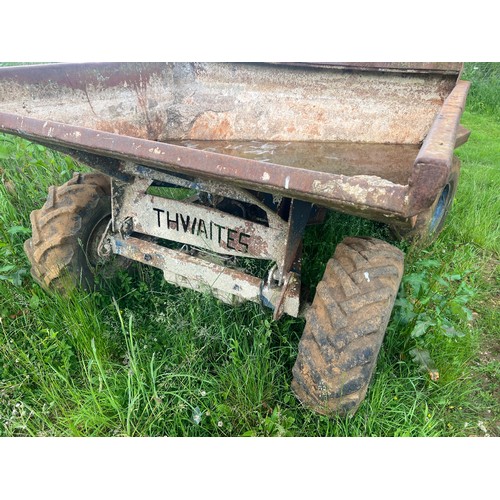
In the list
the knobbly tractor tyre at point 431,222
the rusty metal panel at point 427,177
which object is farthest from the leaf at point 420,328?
the rusty metal panel at point 427,177

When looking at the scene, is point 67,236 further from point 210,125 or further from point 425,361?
point 425,361

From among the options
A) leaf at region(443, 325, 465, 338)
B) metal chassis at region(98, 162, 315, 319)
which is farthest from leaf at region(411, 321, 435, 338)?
metal chassis at region(98, 162, 315, 319)

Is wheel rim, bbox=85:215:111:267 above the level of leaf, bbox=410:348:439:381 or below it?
above

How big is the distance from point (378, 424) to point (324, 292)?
0.69 m

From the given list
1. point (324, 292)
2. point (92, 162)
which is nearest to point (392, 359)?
point (324, 292)

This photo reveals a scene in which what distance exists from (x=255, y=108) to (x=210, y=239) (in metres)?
1.74

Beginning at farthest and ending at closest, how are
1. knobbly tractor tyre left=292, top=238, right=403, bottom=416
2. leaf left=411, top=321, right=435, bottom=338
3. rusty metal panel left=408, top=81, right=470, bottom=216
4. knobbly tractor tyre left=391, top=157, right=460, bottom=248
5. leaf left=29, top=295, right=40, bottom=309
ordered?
1. knobbly tractor tyre left=391, top=157, right=460, bottom=248
2. leaf left=29, top=295, right=40, bottom=309
3. leaf left=411, top=321, right=435, bottom=338
4. knobbly tractor tyre left=292, top=238, right=403, bottom=416
5. rusty metal panel left=408, top=81, right=470, bottom=216

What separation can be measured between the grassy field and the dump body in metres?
0.76

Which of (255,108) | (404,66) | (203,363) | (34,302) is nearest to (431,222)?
(404,66)

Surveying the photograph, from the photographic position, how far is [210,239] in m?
2.44

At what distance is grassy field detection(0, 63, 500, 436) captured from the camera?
2.18 metres

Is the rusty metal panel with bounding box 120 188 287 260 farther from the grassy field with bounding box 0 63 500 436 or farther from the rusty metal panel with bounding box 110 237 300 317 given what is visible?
the grassy field with bounding box 0 63 500 436

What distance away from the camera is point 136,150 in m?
1.87

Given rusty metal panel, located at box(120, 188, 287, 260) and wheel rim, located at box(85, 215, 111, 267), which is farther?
wheel rim, located at box(85, 215, 111, 267)
